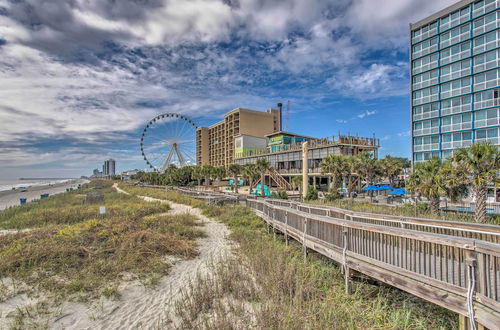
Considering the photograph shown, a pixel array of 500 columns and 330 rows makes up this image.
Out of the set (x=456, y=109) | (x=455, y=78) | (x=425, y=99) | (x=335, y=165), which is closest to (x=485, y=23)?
(x=455, y=78)

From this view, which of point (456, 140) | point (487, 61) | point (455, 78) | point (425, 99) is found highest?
point (487, 61)

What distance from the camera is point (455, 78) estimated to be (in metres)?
36.4

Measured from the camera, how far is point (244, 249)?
393 inches

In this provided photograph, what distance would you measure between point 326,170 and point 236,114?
5857 cm

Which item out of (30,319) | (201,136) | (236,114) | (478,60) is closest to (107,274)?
(30,319)

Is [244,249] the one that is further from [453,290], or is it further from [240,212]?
[240,212]

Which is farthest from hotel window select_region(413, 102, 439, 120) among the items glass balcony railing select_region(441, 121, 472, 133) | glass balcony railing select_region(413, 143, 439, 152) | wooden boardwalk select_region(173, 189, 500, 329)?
wooden boardwalk select_region(173, 189, 500, 329)

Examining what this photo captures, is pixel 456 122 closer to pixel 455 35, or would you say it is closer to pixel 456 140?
pixel 456 140

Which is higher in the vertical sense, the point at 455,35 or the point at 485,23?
the point at 455,35

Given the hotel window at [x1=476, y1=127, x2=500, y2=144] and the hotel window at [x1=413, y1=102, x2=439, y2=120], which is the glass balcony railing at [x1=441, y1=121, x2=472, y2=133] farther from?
the hotel window at [x1=413, y1=102, x2=439, y2=120]

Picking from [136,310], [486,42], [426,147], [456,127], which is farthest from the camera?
[426,147]

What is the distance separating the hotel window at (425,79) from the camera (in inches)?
1534

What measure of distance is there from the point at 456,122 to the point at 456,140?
271 cm

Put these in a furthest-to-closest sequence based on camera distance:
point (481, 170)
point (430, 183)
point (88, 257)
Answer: point (430, 183) → point (481, 170) → point (88, 257)
